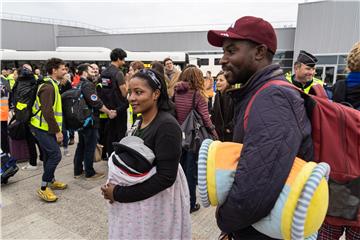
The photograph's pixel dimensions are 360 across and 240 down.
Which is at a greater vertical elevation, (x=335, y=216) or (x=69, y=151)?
(x=335, y=216)

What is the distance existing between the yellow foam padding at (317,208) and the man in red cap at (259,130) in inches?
5.2

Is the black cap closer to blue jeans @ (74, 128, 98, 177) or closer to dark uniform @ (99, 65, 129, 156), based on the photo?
dark uniform @ (99, 65, 129, 156)

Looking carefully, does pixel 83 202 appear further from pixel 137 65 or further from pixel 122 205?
pixel 137 65

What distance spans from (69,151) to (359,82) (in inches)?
234

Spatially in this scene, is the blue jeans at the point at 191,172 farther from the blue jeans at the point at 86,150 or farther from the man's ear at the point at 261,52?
the man's ear at the point at 261,52

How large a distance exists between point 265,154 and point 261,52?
49 cm

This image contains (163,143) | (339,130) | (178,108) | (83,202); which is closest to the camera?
(339,130)

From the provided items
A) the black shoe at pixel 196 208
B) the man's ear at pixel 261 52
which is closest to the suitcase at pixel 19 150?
Answer: the black shoe at pixel 196 208

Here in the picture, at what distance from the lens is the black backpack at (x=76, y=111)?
4234mm

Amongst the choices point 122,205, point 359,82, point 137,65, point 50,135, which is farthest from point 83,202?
point 359,82

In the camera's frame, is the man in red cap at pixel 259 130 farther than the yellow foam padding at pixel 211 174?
No

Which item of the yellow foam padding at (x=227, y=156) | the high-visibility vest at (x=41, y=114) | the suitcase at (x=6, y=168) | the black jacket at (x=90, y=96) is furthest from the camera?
the black jacket at (x=90, y=96)

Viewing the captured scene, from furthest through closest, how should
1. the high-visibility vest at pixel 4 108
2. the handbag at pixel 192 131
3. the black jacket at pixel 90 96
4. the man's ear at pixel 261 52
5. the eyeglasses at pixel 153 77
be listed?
the high-visibility vest at pixel 4 108, the black jacket at pixel 90 96, the handbag at pixel 192 131, the eyeglasses at pixel 153 77, the man's ear at pixel 261 52

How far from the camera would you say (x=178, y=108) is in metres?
3.46
